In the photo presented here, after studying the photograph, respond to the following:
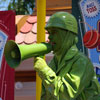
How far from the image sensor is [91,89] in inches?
103

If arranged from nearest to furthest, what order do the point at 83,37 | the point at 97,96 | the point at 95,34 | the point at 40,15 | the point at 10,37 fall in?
1. the point at 97,96
2. the point at 40,15
3. the point at 95,34
4. the point at 83,37
5. the point at 10,37

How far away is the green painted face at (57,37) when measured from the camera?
2.62 meters

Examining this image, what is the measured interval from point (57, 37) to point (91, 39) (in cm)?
241

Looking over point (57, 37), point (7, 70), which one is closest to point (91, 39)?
point (7, 70)

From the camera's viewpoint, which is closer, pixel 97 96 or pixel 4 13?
pixel 97 96

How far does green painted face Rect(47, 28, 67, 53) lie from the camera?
2617mm

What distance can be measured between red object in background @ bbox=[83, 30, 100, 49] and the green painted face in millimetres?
2342

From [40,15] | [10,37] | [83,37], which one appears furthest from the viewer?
[10,37]

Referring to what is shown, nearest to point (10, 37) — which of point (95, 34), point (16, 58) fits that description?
point (95, 34)

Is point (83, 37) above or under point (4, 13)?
under

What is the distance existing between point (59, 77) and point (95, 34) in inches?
99.8

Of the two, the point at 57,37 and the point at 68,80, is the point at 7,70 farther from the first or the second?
the point at 68,80

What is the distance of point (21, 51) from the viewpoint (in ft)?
8.14

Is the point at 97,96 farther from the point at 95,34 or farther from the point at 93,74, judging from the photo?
the point at 95,34
